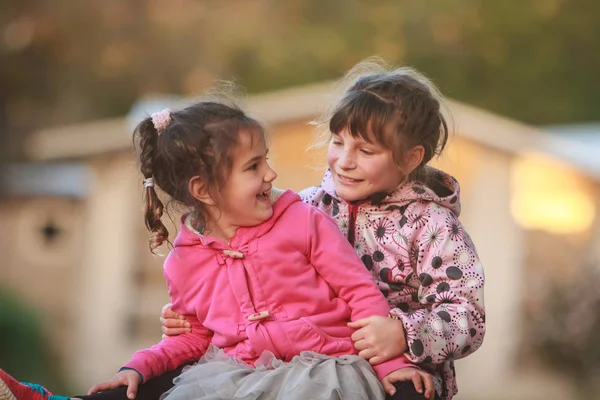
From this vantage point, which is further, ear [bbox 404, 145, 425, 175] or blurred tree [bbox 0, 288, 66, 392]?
blurred tree [bbox 0, 288, 66, 392]

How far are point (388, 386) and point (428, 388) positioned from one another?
0.10m

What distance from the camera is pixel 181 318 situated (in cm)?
277

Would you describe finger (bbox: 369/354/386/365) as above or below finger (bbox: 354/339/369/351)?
below

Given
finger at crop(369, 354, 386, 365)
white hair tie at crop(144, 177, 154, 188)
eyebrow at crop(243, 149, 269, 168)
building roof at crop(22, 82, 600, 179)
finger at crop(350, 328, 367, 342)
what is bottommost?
building roof at crop(22, 82, 600, 179)

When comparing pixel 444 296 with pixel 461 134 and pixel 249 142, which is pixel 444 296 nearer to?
pixel 249 142

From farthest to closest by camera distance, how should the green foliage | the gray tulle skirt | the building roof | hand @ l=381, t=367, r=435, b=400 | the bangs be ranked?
the green foliage < the building roof < the bangs < hand @ l=381, t=367, r=435, b=400 < the gray tulle skirt

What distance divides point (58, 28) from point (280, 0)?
4.63m

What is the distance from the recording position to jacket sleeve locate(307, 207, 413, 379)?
2.59 m

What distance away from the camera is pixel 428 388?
99.3 inches

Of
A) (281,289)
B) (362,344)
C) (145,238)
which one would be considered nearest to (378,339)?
(362,344)

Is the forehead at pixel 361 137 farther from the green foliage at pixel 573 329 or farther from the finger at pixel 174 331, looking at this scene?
the green foliage at pixel 573 329

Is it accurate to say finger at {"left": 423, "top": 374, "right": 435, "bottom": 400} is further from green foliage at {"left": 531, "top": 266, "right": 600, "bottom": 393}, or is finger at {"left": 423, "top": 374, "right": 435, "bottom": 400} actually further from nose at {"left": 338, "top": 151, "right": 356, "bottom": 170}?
green foliage at {"left": 531, "top": 266, "right": 600, "bottom": 393}

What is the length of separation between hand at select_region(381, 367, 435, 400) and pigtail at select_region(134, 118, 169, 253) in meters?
0.66

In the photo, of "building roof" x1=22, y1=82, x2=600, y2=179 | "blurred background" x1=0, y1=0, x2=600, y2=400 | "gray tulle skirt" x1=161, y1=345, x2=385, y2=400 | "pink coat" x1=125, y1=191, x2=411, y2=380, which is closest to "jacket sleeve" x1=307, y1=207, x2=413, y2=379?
"pink coat" x1=125, y1=191, x2=411, y2=380
